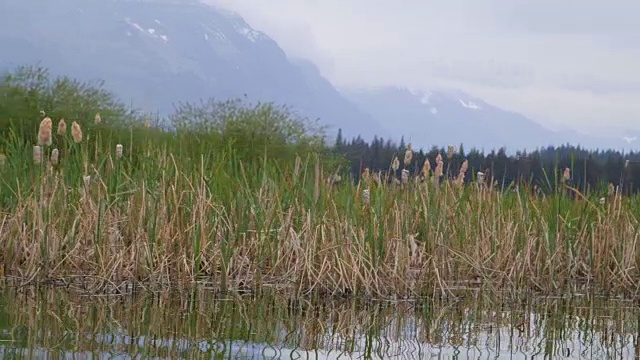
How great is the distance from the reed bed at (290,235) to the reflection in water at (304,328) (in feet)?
1.08

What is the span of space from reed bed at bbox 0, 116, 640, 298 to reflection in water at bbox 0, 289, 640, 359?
1.08 ft

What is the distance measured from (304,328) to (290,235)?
5.74ft

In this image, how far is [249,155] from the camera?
21.3 m

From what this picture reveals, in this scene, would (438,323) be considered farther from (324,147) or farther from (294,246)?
(324,147)

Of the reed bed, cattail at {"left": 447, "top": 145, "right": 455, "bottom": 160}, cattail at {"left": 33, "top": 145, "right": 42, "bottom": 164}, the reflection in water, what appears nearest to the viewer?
the reflection in water

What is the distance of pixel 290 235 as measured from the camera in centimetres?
691

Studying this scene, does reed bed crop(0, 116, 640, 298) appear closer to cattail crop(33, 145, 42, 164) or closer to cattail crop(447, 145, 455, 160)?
cattail crop(33, 145, 42, 164)

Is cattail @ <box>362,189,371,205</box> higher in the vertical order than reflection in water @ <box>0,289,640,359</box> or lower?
higher

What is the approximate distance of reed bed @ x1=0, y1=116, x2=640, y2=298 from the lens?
6.70 metres

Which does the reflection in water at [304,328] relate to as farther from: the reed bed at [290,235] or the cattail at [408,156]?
the cattail at [408,156]

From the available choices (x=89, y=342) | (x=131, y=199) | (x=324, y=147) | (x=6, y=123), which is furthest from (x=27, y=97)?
(x=89, y=342)

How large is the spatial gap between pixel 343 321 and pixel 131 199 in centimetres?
247

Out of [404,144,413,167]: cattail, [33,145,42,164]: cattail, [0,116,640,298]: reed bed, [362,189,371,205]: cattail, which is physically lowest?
[0,116,640,298]: reed bed

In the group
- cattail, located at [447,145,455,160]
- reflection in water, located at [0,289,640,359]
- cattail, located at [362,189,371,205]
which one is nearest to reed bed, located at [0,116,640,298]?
cattail, located at [362,189,371,205]
